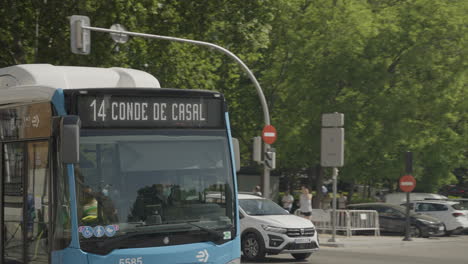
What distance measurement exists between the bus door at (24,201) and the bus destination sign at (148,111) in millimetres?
633

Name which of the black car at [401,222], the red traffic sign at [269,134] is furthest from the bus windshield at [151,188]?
the black car at [401,222]

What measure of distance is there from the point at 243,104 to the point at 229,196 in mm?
29377

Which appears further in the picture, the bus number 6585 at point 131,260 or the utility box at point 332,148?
the utility box at point 332,148

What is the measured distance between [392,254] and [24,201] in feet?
46.4

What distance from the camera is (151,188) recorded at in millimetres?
9031

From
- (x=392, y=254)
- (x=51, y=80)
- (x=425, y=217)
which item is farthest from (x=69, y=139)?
(x=425, y=217)

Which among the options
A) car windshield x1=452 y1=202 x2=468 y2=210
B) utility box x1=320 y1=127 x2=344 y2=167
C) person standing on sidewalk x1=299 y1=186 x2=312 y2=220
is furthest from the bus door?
car windshield x1=452 y1=202 x2=468 y2=210

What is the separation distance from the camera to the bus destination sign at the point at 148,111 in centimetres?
908

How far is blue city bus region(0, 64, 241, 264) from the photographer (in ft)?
28.7

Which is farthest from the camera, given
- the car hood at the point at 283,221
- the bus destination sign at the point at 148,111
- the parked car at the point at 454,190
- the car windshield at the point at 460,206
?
the parked car at the point at 454,190

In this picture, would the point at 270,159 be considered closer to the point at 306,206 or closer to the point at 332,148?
the point at 306,206

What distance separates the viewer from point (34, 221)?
367 inches

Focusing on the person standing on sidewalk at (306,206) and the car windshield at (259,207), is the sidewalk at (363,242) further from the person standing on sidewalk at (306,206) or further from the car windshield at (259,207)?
the car windshield at (259,207)

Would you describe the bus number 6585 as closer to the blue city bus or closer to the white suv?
the blue city bus
